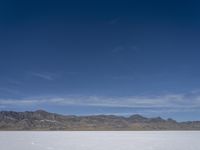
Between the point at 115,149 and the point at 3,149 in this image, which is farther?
the point at 115,149

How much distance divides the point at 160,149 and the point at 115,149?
263 inches

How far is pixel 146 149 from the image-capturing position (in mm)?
50250

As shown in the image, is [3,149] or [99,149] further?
[99,149]

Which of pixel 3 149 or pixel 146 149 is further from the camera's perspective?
pixel 146 149

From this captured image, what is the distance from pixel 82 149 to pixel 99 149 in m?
2.59

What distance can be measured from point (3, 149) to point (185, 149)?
26058 millimetres

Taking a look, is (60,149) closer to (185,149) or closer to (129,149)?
(129,149)

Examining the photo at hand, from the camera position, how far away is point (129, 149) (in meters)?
50.4

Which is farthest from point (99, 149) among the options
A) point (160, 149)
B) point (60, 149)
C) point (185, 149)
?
point (185, 149)

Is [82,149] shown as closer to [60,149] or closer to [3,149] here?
[60,149]

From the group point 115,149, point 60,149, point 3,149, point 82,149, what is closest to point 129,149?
point 115,149

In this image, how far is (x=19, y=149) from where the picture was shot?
46625mm

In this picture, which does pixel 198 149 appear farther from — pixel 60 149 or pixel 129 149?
pixel 60 149

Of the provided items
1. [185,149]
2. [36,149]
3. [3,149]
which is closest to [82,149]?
[36,149]
